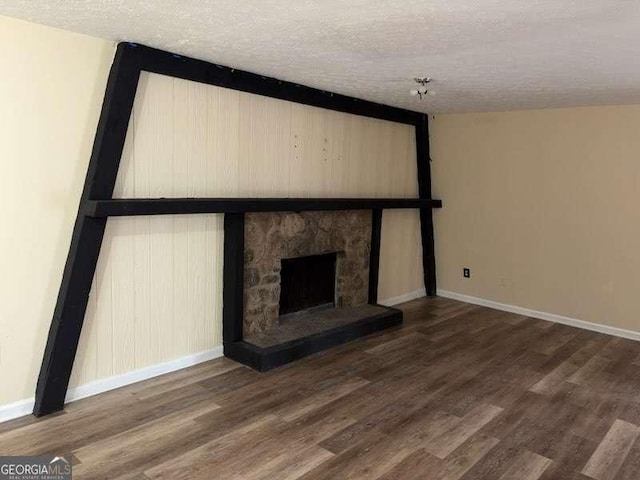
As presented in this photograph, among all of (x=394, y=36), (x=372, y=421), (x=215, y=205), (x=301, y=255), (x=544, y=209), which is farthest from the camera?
(x=544, y=209)

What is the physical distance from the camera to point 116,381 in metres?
3.12

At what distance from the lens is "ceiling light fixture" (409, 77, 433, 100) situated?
11.7ft

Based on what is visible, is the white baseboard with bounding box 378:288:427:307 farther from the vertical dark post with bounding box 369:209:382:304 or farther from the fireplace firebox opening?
the fireplace firebox opening

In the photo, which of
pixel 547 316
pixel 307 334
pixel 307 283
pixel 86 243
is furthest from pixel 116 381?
pixel 547 316

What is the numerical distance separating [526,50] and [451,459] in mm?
2304

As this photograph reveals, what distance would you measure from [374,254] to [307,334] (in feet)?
4.46

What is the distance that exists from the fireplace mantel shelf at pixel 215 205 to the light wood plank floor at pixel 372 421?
119 cm

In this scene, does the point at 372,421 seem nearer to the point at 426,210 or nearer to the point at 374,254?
the point at 374,254

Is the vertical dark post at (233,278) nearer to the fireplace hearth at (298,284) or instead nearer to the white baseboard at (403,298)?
the fireplace hearth at (298,284)

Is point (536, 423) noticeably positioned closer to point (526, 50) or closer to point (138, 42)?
point (526, 50)

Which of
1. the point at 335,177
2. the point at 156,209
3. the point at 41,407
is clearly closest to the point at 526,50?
the point at 335,177

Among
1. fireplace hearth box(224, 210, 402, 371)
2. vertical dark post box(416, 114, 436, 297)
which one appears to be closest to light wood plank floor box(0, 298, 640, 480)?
fireplace hearth box(224, 210, 402, 371)

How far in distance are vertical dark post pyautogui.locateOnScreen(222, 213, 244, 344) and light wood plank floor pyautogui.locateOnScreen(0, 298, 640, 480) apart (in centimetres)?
26

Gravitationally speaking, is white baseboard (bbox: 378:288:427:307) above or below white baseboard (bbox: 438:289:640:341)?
above
